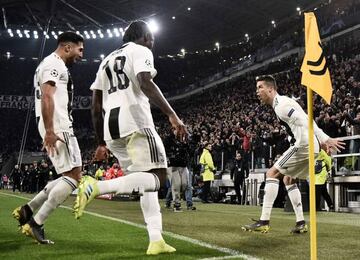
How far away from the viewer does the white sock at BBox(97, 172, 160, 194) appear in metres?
4.07

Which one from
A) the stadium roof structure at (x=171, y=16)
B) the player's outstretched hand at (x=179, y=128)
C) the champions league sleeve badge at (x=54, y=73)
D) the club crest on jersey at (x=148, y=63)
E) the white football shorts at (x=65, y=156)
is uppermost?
the stadium roof structure at (x=171, y=16)

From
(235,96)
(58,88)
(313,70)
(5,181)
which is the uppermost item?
(235,96)

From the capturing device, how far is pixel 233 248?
4.97 meters

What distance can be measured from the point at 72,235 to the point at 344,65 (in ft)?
59.3

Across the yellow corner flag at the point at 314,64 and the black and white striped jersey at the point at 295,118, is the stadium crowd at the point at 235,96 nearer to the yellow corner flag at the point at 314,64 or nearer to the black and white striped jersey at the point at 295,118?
the black and white striped jersey at the point at 295,118

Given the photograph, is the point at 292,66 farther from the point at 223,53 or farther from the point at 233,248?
the point at 233,248

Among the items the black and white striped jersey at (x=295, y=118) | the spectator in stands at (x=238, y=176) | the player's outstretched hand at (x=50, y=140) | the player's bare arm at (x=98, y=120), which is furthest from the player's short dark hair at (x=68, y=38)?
the spectator in stands at (x=238, y=176)

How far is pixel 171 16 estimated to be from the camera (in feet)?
120

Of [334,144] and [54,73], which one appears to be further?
[334,144]

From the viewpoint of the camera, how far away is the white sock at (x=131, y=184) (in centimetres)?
407

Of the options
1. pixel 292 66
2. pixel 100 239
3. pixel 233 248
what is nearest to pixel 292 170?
pixel 233 248

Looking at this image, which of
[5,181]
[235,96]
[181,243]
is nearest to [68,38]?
[181,243]

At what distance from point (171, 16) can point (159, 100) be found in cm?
3339

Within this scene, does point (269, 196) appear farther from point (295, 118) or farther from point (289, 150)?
point (295, 118)
